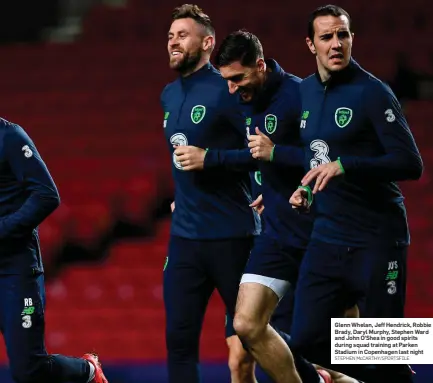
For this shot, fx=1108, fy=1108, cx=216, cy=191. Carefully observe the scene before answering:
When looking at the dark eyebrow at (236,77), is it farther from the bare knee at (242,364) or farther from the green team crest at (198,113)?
the bare knee at (242,364)

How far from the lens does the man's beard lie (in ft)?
17.2

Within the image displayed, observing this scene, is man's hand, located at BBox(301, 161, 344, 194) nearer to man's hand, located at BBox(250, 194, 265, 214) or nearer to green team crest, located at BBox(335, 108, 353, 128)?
green team crest, located at BBox(335, 108, 353, 128)

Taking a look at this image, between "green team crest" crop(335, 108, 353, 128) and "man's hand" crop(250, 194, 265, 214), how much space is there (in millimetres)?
663

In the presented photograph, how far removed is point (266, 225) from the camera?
5102mm

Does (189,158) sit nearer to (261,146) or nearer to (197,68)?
(261,146)

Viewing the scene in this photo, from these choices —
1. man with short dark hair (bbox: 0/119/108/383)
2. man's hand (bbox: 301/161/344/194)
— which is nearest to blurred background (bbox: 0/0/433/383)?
man with short dark hair (bbox: 0/119/108/383)

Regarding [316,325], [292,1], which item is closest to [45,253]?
[292,1]

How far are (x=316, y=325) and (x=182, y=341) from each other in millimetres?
669

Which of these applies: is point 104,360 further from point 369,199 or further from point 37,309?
point 369,199

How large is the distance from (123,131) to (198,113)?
498cm

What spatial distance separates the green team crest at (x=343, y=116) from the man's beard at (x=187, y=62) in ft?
3.00

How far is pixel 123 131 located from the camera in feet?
33.1

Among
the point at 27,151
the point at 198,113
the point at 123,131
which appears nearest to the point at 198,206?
the point at 198,113

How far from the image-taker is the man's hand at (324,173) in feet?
14.3
